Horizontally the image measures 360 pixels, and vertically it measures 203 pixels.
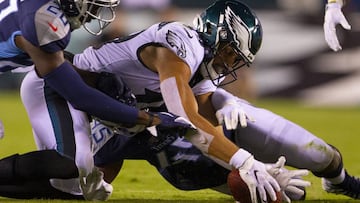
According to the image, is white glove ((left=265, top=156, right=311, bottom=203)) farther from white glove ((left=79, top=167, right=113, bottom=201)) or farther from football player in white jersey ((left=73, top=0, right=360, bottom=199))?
white glove ((left=79, top=167, right=113, bottom=201))

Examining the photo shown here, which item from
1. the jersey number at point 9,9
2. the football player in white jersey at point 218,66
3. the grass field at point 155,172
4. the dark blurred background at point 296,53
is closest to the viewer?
the jersey number at point 9,9

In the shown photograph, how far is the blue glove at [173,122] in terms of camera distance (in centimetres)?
376

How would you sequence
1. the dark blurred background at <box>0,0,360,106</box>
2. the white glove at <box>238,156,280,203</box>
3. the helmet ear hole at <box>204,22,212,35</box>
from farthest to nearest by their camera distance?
the dark blurred background at <box>0,0,360,106</box>, the helmet ear hole at <box>204,22,212,35</box>, the white glove at <box>238,156,280,203</box>

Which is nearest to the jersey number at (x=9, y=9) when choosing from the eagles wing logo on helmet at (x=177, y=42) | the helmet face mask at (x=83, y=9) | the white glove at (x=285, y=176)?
the helmet face mask at (x=83, y=9)

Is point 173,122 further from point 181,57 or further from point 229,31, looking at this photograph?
point 229,31

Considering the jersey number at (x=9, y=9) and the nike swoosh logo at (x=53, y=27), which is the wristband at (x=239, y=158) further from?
the jersey number at (x=9, y=9)

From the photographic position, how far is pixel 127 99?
410 cm

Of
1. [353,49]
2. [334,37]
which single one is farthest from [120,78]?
[353,49]

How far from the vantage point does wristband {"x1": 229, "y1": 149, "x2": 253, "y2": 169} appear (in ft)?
12.3

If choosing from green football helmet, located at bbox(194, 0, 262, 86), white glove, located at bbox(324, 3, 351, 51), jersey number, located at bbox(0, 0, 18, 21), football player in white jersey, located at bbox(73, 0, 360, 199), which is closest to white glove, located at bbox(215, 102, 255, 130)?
football player in white jersey, located at bbox(73, 0, 360, 199)

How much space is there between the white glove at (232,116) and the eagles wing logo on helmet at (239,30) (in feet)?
0.86

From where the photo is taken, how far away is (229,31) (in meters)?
4.22

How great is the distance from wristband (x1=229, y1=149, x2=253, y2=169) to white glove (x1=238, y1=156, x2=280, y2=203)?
1 centimetres

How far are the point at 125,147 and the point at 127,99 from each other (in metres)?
0.35
